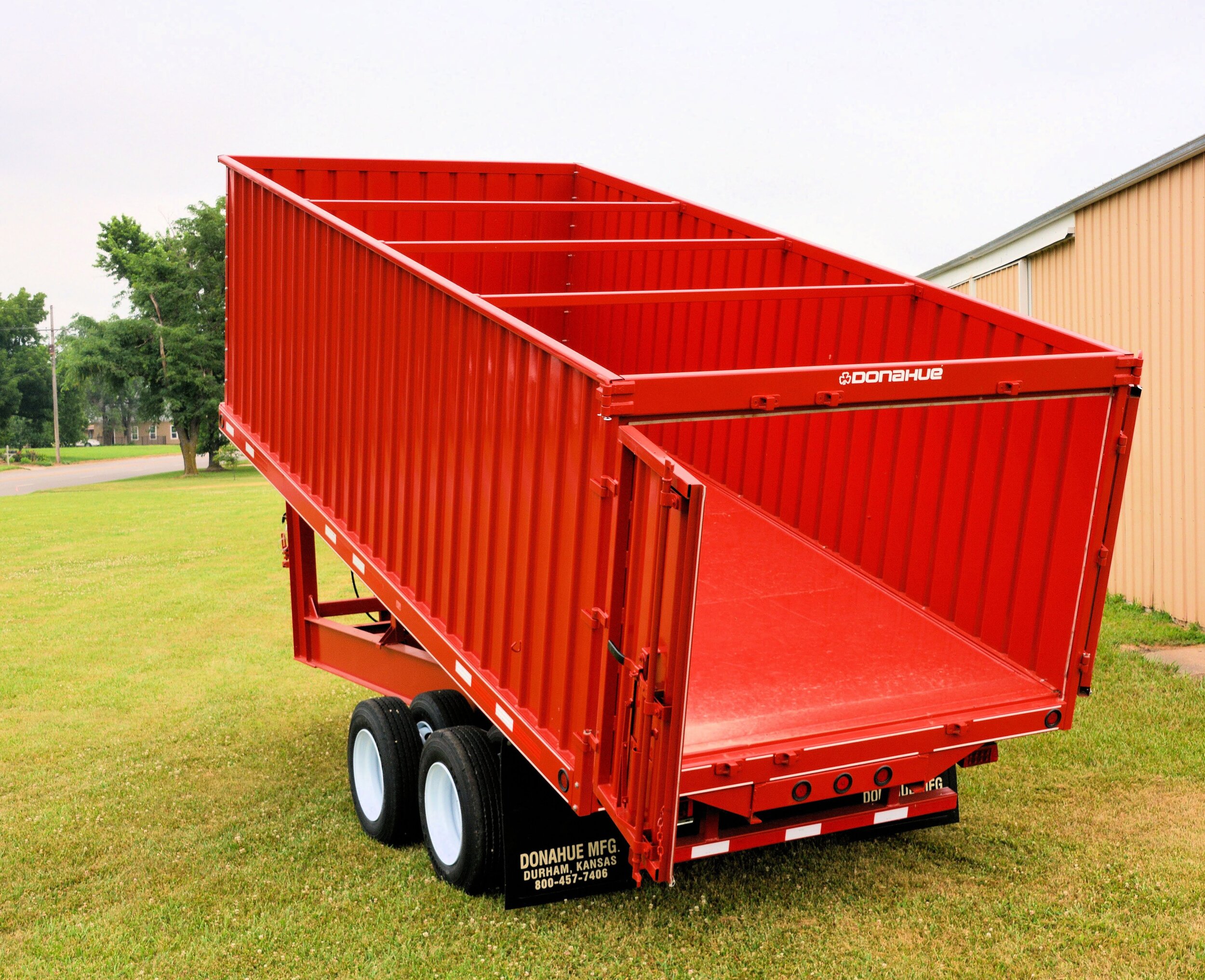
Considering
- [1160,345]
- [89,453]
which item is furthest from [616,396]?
[89,453]

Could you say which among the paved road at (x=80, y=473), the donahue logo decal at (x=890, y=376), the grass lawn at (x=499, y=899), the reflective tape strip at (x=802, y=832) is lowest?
Result: the paved road at (x=80, y=473)

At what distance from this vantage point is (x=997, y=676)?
5.77 m

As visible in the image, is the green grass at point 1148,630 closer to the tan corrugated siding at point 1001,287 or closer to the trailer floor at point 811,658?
the tan corrugated siding at point 1001,287

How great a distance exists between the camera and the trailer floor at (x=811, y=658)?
17.3 ft

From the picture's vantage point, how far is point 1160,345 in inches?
460

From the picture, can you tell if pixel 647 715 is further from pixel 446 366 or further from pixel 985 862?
pixel 985 862

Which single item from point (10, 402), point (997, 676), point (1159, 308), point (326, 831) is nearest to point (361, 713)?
point (326, 831)

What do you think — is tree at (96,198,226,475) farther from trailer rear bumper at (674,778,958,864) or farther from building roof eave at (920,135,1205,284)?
trailer rear bumper at (674,778,958,864)

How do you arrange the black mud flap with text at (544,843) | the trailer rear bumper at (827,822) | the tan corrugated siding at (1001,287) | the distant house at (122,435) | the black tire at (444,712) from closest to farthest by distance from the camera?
the trailer rear bumper at (827,822) → the black mud flap with text at (544,843) → the black tire at (444,712) → the tan corrugated siding at (1001,287) → the distant house at (122,435)

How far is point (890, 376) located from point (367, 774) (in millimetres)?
3975

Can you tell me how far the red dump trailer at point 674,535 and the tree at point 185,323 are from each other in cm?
4450

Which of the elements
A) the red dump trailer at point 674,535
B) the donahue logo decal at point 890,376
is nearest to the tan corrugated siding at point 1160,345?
the red dump trailer at point 674,535

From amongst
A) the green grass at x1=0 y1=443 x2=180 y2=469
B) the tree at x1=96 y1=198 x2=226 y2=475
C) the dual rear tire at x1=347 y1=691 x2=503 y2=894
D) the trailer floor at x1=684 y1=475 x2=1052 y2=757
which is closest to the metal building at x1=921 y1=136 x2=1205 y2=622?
the trailer floor at x1=684 y1=475 x2=1052 y2=757

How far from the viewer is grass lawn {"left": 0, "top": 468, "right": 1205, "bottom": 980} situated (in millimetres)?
5238
